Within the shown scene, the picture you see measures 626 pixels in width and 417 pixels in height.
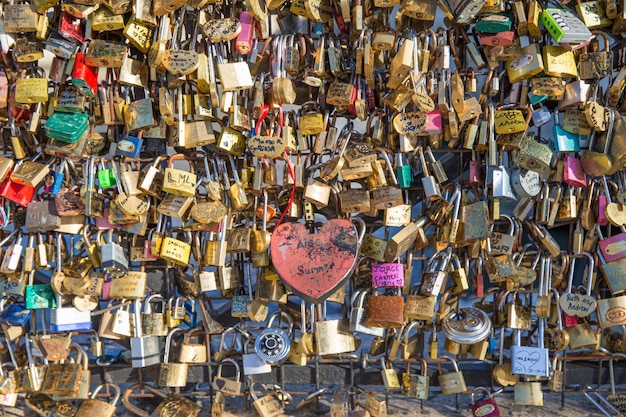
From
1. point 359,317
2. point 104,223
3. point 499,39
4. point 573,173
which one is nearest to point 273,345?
point 359,317

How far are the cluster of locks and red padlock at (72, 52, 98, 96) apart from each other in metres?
0.01

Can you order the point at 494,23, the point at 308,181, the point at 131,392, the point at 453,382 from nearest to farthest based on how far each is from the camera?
the point at 494,23 < the point at 308,181 < the point at 453,382 < the point at 131,392

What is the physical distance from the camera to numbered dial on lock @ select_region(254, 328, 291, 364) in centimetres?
313

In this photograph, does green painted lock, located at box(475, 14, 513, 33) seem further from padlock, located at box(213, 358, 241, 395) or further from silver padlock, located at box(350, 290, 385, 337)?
padlock, located at box(213, 358, 241, 395)

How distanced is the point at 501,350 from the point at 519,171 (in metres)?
0.78

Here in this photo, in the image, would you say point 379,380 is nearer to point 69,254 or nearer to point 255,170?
point 255,170

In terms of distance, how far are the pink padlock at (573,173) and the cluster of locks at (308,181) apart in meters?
0.01

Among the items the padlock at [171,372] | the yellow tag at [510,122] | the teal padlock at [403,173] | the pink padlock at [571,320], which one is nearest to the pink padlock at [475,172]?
the yellow tag at [510,122]

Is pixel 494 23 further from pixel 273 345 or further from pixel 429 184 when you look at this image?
pixel 273 345

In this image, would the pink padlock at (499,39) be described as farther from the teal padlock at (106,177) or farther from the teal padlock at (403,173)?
the teal padlock at (106,177)

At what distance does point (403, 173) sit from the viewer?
10.2 ft

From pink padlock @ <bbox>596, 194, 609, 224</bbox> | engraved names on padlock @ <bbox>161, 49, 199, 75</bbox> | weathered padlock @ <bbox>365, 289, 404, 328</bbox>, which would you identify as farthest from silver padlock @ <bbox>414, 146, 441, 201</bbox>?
engraved names on padlock @ <bbox>161, 49, 199, 75</bbox>

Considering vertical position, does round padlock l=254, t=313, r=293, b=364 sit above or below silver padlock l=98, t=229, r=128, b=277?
below

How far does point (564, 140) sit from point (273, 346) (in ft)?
4.97
